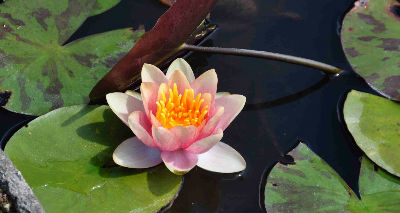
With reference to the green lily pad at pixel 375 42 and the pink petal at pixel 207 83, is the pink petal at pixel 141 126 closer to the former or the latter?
the pink petal at pixel 207 83

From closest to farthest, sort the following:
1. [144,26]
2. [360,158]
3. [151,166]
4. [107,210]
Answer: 1. [107,210]
2. [151,166]
3. [360,158]
4. [144,26]

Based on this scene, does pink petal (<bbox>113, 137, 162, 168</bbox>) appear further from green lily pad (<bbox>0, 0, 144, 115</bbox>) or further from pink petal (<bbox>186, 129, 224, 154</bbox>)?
green lily pad (<bbox>0, 0, 144, 115</bbox>)

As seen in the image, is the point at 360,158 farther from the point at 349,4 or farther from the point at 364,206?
the point at 349,4

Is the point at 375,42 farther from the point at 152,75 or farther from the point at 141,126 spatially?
the point at 141,126

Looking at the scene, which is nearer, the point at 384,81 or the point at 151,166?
the point at 151,166

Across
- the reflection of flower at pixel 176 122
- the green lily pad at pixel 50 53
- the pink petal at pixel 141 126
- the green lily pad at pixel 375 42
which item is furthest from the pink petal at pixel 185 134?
the green lily pad at pixel 375 42

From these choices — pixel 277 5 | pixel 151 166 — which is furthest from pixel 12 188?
pixel 277 5
